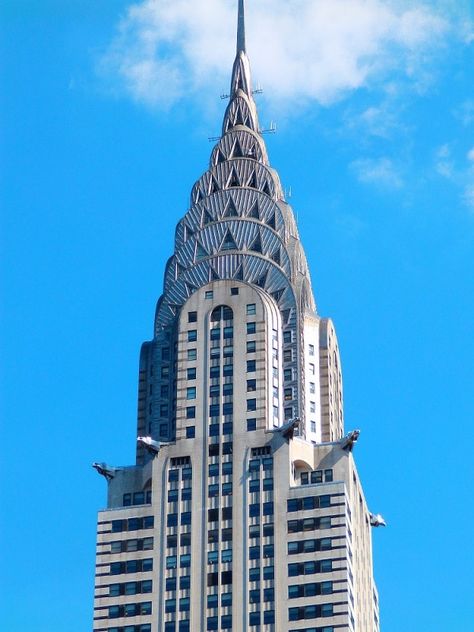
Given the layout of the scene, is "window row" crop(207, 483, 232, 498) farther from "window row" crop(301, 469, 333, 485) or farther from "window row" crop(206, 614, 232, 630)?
"window row" crop(206, 614, 232, 630)

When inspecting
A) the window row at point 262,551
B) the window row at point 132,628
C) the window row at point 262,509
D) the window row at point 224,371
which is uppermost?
the window row at point 224,371

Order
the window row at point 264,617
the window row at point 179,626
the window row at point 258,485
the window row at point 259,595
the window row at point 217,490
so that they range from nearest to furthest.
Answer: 1. the window row at point 264,617
2. the window row at point 259,595
3. the window row at point 179,626
4. the window row at point 258,485
5. the window row at point 217,490

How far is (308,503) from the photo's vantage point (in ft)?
616

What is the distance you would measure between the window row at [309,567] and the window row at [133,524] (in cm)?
1795

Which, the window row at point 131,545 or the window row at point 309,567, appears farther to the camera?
the window row at point 131,545

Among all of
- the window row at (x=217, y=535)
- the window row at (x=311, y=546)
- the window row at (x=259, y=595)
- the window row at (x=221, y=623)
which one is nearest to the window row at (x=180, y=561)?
the window row at (x=217, y=535)

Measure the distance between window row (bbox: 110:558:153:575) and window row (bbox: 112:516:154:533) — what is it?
401 cm

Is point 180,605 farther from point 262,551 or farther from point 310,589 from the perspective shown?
point 310,589

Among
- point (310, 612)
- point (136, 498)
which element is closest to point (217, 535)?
point (136, 498)

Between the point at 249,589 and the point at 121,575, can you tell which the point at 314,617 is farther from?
the point at 121,575

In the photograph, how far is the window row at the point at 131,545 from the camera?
19000 centimetres

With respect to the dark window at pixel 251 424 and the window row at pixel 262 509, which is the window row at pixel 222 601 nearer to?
the window row at pixel 262 509

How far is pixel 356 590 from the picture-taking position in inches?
→ 7490

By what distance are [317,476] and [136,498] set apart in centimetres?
2172
